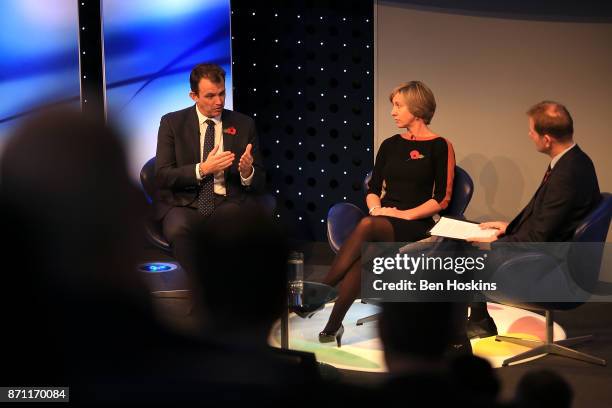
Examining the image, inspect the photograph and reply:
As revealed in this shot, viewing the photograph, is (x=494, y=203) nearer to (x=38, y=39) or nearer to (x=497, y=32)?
(x=497, y=32)

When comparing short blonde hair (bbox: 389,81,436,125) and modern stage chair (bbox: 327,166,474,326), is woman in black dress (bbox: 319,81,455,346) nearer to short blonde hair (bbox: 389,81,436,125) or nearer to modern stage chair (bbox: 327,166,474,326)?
short blonde hair (bbox: 389,81,436,125)

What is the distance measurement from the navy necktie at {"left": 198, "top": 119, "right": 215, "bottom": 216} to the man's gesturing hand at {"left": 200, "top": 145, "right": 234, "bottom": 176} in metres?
0.22

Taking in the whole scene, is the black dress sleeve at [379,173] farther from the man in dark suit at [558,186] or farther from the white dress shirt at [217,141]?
the man in dark suit at [558,186]

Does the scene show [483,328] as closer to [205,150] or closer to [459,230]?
[459,230]

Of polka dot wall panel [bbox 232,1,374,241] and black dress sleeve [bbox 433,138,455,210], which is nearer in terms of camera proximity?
black dress sleeve [bbox 433,138,455,210]

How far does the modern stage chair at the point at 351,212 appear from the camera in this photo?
172 inches

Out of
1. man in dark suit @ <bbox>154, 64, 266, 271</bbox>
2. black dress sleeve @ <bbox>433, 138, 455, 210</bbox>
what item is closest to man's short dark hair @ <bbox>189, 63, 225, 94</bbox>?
man in dark suit @ <bbox>154, 64, 266, 271</bbox>

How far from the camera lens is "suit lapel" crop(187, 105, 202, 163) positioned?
172 inches

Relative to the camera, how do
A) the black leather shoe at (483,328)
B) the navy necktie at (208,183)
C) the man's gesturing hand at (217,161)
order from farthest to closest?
1. the navy necktie at (208,183)
2. the man's gesturing hand at (217,161)
3. the black leather shoe at (483,328)

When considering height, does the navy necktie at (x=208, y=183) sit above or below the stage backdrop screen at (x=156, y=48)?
below

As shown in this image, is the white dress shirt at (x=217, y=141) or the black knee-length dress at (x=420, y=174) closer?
the black knee-length dress at (x=420, y=174)

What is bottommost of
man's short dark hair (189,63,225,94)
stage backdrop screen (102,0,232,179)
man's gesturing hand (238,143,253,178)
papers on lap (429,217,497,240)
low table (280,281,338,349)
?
low table (280,281,338,349)

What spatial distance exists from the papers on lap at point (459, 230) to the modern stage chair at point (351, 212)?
70 cm

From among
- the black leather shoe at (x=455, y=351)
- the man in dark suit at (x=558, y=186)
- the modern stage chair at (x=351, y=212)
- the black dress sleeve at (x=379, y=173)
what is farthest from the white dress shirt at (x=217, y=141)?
the black leather shoe at (x=455, y=351)
